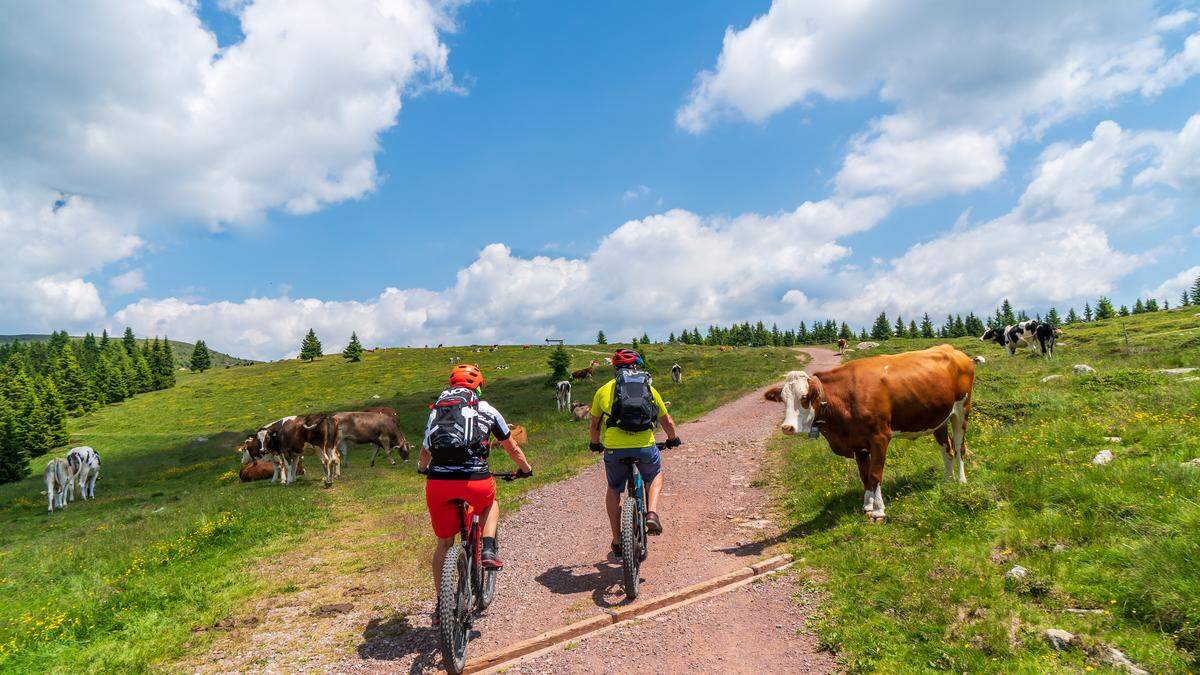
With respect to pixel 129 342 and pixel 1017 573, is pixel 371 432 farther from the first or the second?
pixel 129 342

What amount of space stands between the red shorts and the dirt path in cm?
153

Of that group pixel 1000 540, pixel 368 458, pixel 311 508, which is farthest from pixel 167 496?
pixel 1000 540

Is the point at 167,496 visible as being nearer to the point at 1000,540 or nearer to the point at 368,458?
the point at 368,458

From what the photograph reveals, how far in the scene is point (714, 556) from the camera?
8.27 m

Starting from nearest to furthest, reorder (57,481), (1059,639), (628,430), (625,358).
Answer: (1059,639) < (628,430) < (625,358) < (57,481)

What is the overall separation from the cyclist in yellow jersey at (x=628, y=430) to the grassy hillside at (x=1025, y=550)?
250 centimetres

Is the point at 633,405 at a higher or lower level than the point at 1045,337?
higher

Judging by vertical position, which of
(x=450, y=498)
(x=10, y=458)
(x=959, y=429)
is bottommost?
(x=10, y=458)

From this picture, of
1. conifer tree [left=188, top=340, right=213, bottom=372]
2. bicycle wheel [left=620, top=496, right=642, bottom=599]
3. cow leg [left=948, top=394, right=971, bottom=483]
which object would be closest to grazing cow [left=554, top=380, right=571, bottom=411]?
cow leg [left=948, top=394, right=971, bottom=483]

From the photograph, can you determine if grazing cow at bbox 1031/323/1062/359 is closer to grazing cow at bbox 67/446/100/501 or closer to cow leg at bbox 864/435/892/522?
cow leg at bbox 864/435/892/522

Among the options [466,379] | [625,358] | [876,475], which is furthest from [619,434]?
[876,475]

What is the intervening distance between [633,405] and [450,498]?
8.24ft

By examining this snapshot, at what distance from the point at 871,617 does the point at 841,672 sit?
2.99 ft

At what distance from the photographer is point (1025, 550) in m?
6.20
